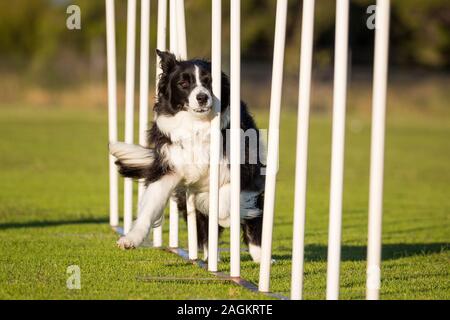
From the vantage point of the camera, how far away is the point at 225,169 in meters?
7.84

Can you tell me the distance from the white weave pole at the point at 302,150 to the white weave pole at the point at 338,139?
1.34 feet

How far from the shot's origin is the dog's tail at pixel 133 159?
807 centimetres

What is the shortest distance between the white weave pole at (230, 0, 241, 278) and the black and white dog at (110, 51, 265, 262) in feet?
1.29

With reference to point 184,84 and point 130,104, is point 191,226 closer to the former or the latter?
point 184,84

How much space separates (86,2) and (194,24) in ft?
34.2

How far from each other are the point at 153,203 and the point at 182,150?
53 cm

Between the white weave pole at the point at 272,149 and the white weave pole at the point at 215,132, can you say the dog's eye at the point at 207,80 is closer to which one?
the white weave pole at the point at 215,132

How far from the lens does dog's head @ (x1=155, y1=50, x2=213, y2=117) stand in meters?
7.45

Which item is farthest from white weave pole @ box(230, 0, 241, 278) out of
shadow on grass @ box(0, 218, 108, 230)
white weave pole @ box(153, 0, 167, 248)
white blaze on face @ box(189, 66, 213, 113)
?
shadow on grass @ box(0, 218, 108, 230)

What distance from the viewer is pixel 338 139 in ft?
18.0

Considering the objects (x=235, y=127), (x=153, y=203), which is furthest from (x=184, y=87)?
(x=153, y=203)

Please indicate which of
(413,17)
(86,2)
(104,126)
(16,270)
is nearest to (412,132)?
(104,126)

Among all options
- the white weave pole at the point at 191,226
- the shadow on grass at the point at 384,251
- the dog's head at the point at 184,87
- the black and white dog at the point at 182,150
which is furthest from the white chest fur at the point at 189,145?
the shadow on grass at the point at 384,251
